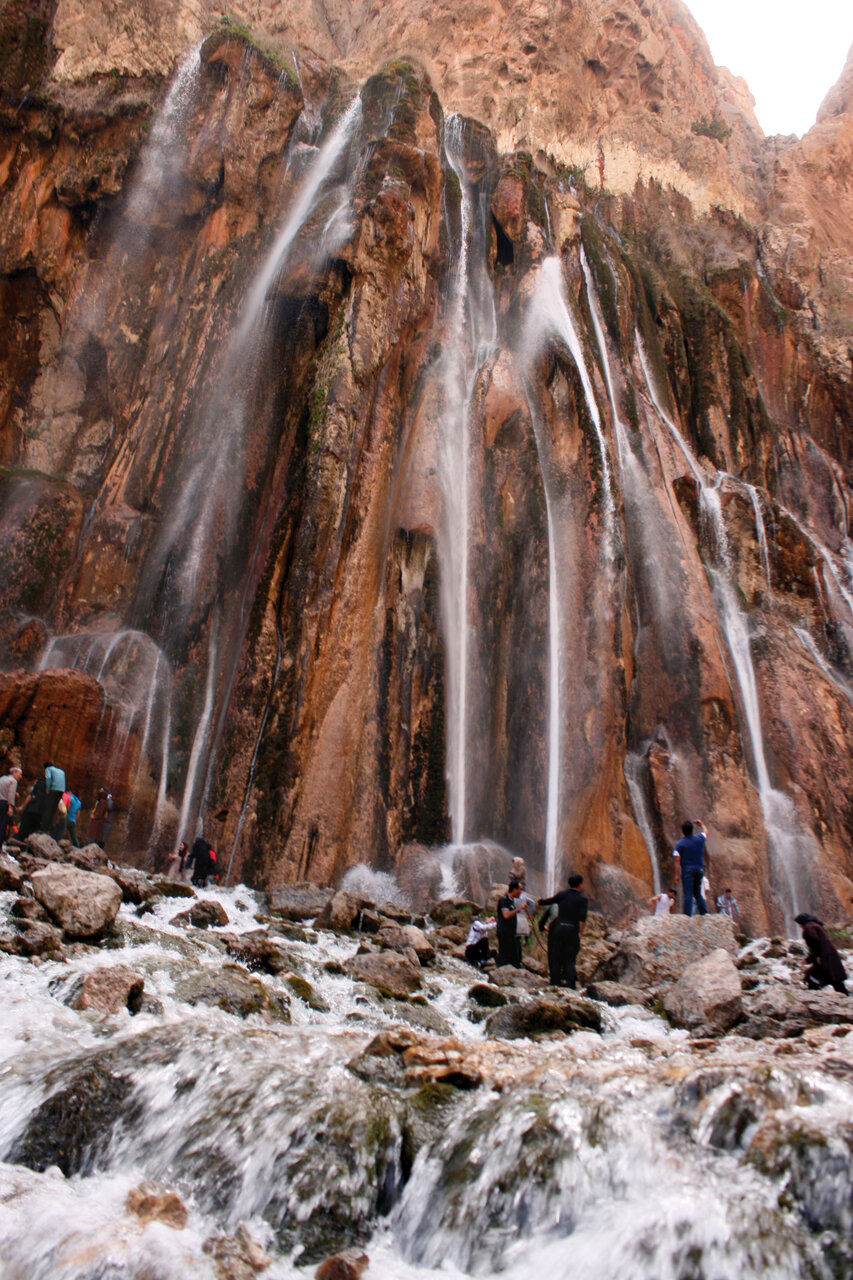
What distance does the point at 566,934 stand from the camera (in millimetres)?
9477

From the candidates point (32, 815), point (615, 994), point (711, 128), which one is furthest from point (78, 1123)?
point (711, 128)

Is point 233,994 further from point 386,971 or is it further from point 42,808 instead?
point 42,808

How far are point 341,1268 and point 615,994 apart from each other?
18.0 ft

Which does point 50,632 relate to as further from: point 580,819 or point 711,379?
point 711,379

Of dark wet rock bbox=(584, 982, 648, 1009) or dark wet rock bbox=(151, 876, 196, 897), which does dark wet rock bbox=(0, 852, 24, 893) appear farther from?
dark wet rock bbox=(584, 982, 648, 1009)

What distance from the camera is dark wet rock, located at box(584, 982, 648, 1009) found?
8.44m

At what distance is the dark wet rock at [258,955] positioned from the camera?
835 centimetres

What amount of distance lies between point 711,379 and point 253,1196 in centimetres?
2898

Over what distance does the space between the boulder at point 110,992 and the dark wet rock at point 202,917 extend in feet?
10.1

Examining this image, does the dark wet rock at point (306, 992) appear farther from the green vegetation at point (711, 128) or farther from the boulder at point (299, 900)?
the green vegetation at point (711, 128)

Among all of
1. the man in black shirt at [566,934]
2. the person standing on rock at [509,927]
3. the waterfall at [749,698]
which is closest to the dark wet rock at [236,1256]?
the man in black shirt at [566,934]

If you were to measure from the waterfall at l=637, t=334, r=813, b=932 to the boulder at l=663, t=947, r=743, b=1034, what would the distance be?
10.7 meters

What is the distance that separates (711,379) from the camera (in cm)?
2833

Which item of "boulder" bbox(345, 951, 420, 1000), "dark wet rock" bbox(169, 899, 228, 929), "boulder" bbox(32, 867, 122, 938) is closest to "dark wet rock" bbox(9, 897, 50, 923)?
"boulder" bbox(32, 867, 122, 938)
